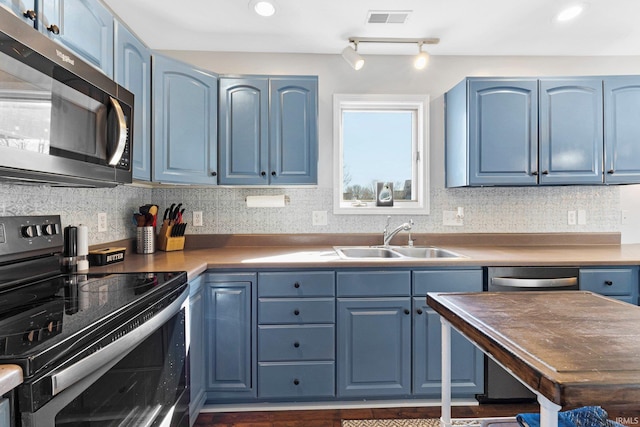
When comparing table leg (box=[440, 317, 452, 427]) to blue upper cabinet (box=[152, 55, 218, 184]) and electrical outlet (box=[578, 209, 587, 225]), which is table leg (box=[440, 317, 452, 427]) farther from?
electrical outlet (box=[578, 209, 587, 225])

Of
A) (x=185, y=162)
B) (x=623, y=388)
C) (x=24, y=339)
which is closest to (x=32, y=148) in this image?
(x=24, y=339)

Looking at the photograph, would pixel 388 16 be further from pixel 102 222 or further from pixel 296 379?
pixel 296 379

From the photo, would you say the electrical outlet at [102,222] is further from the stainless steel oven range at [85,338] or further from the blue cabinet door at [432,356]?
the blue cabinet door at [432,356]

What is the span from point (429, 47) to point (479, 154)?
89 centimetres

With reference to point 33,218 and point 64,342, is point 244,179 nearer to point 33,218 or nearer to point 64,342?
point 33,218

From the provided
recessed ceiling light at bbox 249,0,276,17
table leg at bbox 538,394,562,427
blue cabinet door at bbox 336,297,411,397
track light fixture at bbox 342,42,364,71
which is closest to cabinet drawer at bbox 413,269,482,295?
blue cabinet door at bbox 336,297,411,397

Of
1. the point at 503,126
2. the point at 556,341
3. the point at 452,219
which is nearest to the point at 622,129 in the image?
the point at 503,126

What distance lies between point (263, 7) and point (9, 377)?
6.84 ft

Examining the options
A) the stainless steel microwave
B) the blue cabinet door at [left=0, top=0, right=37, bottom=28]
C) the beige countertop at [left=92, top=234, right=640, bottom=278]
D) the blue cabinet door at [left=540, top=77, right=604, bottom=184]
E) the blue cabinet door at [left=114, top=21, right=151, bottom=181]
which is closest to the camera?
the stainless steel microwave

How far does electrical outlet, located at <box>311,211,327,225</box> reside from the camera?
8.89 feet

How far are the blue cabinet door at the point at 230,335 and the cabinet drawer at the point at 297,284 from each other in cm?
8

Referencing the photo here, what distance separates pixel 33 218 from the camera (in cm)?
146

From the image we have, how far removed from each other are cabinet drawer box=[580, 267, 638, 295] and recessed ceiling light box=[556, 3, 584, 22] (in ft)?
5.08

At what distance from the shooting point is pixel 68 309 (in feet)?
3.45
